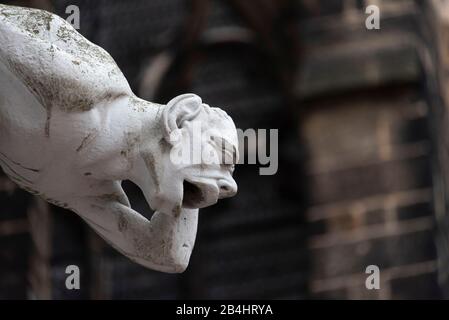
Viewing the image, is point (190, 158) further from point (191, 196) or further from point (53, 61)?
point (53, 61)

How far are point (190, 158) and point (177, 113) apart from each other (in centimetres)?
7

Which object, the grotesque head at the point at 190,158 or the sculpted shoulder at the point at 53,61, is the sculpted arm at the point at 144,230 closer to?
the grotesque head at the point at 190,158

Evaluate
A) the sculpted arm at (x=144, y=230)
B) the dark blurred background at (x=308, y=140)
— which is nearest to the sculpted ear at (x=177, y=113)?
the sculpted arm at (x=144, y=230)

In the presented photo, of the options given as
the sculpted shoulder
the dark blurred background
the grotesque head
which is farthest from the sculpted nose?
the dark blurred background

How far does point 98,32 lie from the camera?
10148 mm

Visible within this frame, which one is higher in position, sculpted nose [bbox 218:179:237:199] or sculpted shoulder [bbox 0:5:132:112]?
sculpted shoulder [bbox 0:5:132:112]

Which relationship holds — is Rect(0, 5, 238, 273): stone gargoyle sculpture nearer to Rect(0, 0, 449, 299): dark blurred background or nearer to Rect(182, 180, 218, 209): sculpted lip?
Rect(182, 180, 218, 209): sculpted lip

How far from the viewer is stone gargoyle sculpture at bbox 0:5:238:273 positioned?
3760 mm

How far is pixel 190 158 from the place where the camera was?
3.79 m

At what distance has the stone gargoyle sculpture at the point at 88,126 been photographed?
376 centimetres

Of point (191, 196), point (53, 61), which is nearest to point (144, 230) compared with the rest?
point (191, 196)
